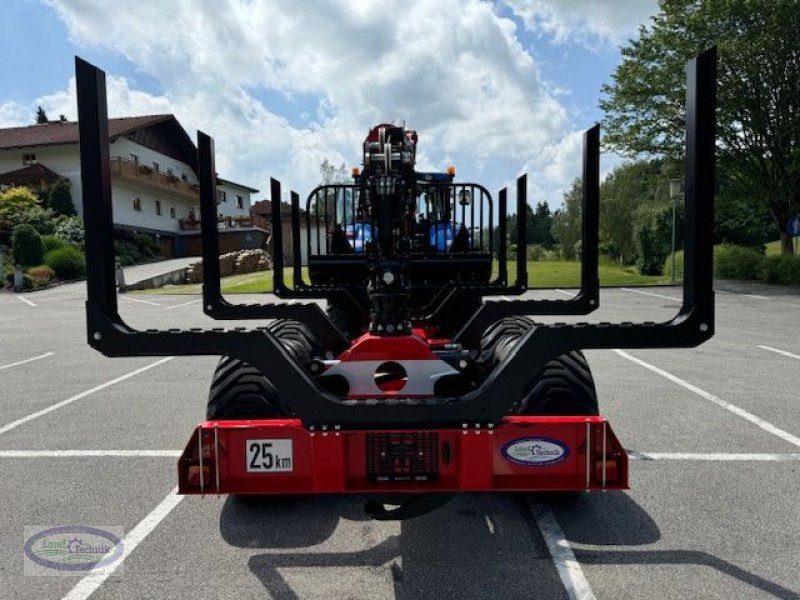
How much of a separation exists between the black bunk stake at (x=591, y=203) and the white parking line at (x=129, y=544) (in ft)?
9.25

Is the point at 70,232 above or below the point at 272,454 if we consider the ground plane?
above

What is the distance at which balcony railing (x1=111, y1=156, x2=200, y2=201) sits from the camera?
116 feet

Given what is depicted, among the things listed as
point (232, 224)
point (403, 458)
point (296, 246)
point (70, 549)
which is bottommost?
point (70, 549)

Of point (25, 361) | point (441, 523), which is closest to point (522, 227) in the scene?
point (441, 523)

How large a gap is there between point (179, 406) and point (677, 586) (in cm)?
486

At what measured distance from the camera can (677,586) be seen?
277cm

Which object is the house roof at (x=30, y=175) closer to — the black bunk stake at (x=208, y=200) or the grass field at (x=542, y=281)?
the grass field at (x=542, y=281)

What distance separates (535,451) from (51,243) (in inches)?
1270

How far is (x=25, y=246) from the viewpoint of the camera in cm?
2806

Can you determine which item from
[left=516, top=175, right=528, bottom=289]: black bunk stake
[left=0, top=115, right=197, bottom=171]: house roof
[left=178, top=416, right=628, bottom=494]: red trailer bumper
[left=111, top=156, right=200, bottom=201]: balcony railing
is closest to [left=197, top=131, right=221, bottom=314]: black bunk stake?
[left=178, top=416, right=628, bottom=494]: red trailer bumper

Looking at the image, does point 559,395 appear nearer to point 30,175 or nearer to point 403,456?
point 403,456

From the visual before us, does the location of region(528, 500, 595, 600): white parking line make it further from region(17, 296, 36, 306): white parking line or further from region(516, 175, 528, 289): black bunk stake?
region(17, 296, 36, 306): white parking line

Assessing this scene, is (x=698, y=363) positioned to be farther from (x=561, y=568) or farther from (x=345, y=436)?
(x=345, y=436)

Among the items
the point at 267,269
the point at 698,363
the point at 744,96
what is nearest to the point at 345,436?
the point at 698,363
